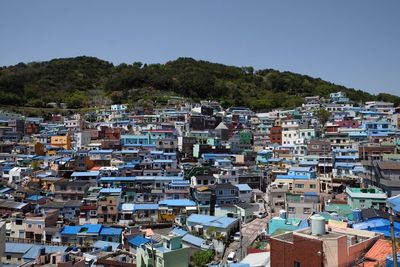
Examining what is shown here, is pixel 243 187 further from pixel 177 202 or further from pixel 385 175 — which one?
pixel 385 175

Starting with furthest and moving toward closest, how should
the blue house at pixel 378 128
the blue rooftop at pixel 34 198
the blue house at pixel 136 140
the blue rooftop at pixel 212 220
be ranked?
the blue house at pixel 136 140, the blue house at pixel 378 128, the blue rooftop at pixel 34 198, the blue rooftop at pixel 212 220

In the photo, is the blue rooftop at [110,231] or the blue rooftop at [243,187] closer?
the blue rooftop at [110,231]

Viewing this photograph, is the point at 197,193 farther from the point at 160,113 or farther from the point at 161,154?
the point at 160,113

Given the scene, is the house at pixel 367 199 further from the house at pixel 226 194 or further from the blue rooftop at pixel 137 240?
the blue rooftop at pixel 137 240

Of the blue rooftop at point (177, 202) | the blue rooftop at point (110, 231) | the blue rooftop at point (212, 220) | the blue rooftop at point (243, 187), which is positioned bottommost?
the blue rooftop at point (110, 231)

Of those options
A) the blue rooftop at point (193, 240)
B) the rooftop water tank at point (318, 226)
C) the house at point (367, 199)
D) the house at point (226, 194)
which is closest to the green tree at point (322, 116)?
the house at point (226, 194)

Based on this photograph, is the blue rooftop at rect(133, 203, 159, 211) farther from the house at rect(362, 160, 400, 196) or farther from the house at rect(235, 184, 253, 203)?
the house at rect(362, 160, 400, 196)
